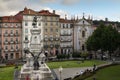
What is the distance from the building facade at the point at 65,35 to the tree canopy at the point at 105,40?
2019 centimetres

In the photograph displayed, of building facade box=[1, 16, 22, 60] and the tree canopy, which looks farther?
building facade box=[1, 16, 22, 60]

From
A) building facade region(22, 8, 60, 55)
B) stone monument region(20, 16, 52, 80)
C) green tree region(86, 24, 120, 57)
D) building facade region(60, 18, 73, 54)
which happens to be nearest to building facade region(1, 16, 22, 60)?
building facade region(22, 8, 60, 55)

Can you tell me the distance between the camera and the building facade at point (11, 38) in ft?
445

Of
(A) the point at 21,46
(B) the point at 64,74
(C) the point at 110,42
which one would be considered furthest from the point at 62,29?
(B) the point at 64,74

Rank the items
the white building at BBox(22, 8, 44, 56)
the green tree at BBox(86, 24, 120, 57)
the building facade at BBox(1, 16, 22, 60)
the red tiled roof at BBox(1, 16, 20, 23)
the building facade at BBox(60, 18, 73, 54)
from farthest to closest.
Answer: the building facade at BBox(60, 18, 73, 54) < the white building at BBox(22, 8, 44, 56) < the building facade at BBox(1, 16, 22, 60) < the red tiled roof at BBox(1, 16, 20, 23) < the green tree at BBox(86, 24, 120, 57)

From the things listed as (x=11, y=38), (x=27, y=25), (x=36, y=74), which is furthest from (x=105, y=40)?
(x=36, y=74)

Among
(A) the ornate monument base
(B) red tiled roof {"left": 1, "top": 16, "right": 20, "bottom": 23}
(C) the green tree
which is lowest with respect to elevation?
(A) the ornate monument base

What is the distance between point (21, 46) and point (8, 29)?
7023 millimetres

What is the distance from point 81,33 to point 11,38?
27365mm

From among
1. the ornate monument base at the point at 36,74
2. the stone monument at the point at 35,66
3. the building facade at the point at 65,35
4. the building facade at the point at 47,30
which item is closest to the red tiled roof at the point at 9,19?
the building facade at the point at 47,30

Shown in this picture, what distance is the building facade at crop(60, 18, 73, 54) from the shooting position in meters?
146

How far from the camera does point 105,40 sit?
404 ft

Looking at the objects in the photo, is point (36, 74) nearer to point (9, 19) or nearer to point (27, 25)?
point (27, 25)

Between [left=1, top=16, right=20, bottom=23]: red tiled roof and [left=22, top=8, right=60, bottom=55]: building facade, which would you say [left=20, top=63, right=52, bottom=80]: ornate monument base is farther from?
[left=22, top=8, right=60, bottom=55]: building facade
